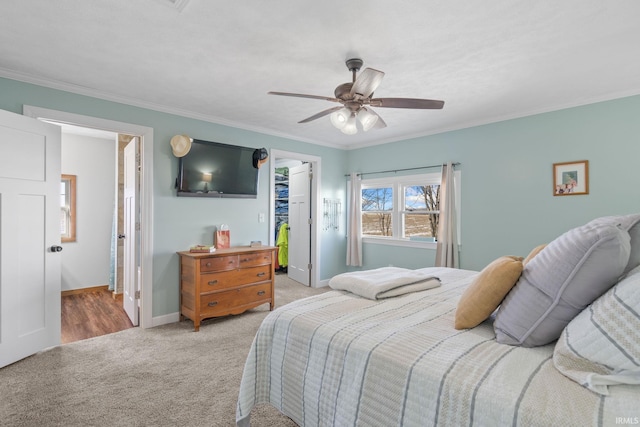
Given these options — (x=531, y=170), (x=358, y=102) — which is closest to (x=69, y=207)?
(x=358, y=102)

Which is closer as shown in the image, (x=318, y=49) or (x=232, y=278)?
(x=318, y=49)

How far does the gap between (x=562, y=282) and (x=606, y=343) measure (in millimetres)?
274

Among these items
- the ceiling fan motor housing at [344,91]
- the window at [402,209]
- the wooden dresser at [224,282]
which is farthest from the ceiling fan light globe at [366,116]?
the window at [402,209]

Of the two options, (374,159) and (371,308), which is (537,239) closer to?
(374,159)

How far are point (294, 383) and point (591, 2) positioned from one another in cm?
260

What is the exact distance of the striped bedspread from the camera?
0.94 m

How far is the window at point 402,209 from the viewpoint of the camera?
477 centimetres

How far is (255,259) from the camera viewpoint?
3.92 metres

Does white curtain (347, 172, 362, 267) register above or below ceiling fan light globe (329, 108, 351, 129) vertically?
below

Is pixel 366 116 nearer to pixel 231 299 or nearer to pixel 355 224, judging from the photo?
pixel 231 299

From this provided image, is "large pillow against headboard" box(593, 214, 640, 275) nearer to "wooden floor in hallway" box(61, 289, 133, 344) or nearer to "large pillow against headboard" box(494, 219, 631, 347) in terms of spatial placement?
"large pillow against headboard" box(494, 219, 631, 347)

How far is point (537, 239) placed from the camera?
372cm

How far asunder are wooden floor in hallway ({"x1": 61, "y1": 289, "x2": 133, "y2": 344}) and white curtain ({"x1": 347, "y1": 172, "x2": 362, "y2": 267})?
3.32m

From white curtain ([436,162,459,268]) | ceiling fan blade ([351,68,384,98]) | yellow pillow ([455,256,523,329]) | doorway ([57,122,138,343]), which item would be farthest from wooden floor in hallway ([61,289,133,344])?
→ white curtain ([436,162,459,268])
